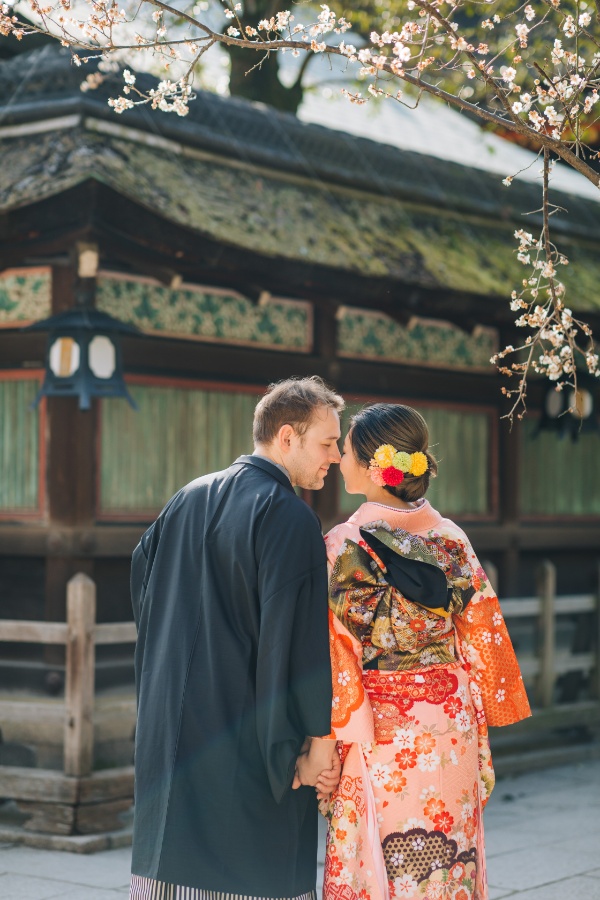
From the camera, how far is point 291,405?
3.48m

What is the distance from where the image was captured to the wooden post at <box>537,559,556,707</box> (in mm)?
8602

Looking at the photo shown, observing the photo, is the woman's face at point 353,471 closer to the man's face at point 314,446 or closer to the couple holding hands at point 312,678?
the couple holding hands at point 312,678

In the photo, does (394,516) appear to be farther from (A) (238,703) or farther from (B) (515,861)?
(B) (515,861)

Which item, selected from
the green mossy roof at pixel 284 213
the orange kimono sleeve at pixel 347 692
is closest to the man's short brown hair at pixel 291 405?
the orange kimono sleeve at pixel 347 692

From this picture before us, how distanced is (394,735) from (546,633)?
17.5 ft

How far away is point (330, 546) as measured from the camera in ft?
11.8

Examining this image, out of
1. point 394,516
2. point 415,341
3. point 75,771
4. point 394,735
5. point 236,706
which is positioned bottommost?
point 75,771

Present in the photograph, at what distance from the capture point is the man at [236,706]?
324 centimetres

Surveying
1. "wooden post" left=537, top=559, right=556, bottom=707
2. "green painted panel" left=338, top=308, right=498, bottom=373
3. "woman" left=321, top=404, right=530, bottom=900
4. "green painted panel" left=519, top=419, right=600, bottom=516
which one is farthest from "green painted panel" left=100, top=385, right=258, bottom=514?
"woman" left=321, top=404, right=530, bottom=900

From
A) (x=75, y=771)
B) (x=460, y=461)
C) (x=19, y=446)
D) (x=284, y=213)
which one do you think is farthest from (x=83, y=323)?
(x=460, y=461)

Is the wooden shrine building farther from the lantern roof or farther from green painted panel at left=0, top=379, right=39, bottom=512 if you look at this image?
the lantern roof

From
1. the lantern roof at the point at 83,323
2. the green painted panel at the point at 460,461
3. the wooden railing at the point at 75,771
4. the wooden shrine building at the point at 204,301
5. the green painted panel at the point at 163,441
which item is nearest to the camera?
the wooden railing at the point at 75,771

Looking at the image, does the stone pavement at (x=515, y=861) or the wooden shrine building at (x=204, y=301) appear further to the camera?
the wooden shrine building at (x=204, y=301)

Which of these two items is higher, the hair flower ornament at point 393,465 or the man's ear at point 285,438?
the man's ear at point 285,438
